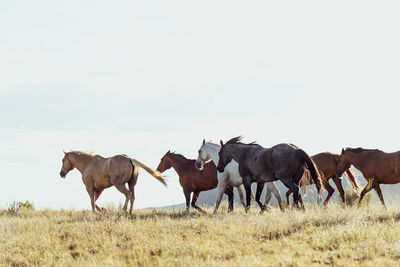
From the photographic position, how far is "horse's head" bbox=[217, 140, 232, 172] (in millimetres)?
15156

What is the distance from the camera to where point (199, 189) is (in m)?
16.9

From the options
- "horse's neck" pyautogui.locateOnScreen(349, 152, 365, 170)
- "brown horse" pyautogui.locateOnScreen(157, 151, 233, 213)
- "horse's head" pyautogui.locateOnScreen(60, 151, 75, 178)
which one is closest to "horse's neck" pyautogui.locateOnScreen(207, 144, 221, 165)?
"brown horse" pyautogui.locateOnScreen(157, 151, 233, 213)

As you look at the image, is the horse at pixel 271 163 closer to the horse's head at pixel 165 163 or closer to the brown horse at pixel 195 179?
the brown horse at pixel 195 179

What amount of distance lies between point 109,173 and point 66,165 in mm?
2791

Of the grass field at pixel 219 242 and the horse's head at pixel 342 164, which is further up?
the horse's head at pixel 342 164

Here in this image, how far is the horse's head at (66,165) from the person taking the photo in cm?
1792

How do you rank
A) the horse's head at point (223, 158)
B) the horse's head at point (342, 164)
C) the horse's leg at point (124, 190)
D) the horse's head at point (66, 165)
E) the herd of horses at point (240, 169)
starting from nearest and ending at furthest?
the herd of horses at point (240, 169), the horse's head at point (223, 158), the horse's leg at point (124, 190), the horse's head at point (342, 164), the horse's head at point (66, 165)

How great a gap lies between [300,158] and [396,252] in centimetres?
469

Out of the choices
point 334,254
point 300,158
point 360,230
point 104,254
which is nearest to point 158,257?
point 104,254

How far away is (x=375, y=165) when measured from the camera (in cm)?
1673

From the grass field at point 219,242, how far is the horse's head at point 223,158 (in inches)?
105

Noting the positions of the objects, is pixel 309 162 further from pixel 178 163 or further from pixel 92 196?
pixel 92 196

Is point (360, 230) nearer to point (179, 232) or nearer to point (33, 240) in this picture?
point (179, 232)

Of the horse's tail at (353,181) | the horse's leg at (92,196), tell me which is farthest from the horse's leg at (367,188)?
the horse's leg at (92,196)
